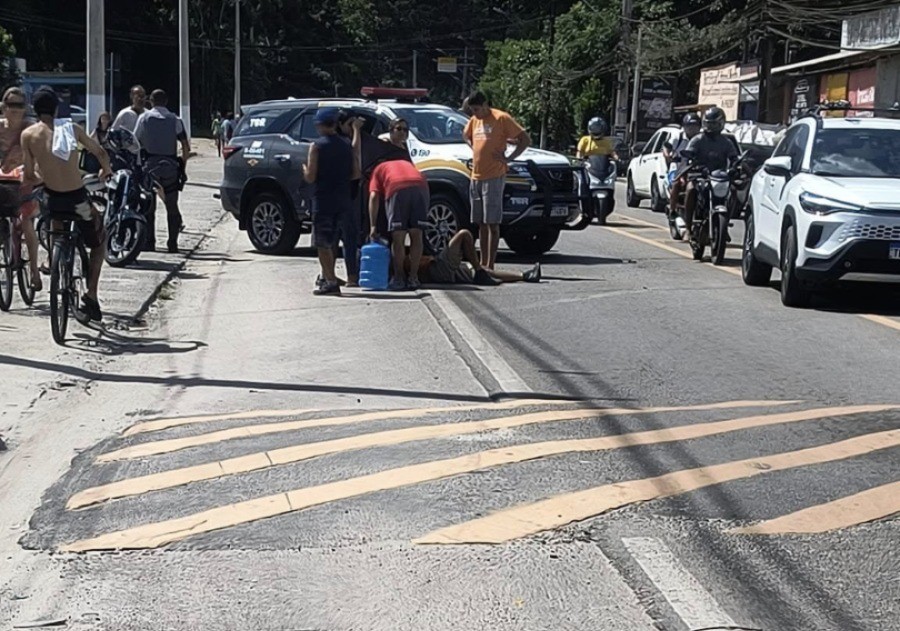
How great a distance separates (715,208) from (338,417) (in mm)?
9872

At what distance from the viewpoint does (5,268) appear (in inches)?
474

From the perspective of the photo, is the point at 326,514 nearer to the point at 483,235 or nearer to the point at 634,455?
the point at 634,455

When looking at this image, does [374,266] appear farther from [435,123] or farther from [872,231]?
[872,231]

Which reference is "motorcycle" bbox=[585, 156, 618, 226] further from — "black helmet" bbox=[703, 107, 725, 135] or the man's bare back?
the man's bare back

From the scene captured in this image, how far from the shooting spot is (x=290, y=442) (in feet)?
24.5

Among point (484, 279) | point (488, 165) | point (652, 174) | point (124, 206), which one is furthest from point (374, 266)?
point (652, 174)

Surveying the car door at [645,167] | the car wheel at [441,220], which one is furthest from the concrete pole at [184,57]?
the car wheel at [441,220]

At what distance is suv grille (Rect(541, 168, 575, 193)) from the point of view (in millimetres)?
17047

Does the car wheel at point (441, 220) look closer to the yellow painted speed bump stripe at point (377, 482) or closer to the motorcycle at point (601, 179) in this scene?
the motorcycle at point (601, 179)

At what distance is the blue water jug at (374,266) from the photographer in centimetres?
1431

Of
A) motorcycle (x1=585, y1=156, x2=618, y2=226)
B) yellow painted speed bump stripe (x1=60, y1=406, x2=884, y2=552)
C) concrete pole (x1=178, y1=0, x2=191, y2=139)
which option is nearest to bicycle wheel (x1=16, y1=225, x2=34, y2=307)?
yellow painted speed bump stripe (x1=60, y1=406, x2=884, y2=552)

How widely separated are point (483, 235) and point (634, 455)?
336 inches

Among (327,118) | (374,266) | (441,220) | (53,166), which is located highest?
(327,118)

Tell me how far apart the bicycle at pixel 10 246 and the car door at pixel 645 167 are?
60.5ft
